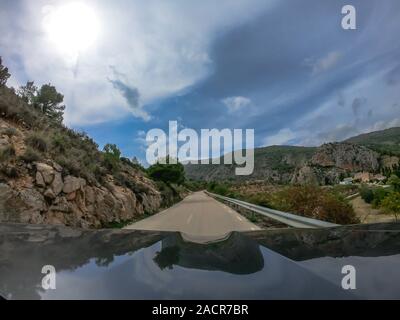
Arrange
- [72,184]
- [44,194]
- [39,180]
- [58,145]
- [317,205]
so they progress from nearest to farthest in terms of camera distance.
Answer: [44,194], [39,180], [72,184], [317,205], [58,145]

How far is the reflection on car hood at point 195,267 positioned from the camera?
84.8 inches

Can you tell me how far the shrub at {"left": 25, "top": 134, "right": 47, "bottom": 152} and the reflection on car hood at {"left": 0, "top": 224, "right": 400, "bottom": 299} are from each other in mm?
12008

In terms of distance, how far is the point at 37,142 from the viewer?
15461 millimetres

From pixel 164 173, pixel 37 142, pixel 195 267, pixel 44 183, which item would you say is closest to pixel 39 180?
pixel 44 183

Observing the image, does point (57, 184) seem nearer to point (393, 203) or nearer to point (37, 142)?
point (37, 142)

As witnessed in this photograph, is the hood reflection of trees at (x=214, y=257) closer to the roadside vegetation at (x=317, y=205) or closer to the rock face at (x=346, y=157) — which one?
the roadside vegetation at (x=317, y=205)

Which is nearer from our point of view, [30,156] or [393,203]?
[30,156]

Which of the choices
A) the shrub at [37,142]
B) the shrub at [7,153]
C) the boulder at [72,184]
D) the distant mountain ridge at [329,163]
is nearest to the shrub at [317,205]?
the boulder at [72,184]

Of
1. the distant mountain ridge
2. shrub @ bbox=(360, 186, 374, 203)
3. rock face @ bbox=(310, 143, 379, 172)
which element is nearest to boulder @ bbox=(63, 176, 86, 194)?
shrub @ bbox=(360, 186, 374, 203)

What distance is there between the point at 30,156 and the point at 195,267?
1304cm

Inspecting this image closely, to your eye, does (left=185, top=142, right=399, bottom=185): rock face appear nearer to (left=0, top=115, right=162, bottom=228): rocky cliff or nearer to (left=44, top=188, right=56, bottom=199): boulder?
(left=0, top=115, right=162, bottom=228): rocky cliff

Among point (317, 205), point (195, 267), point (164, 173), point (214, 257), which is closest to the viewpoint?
point (195, 267)

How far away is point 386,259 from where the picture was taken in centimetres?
294
